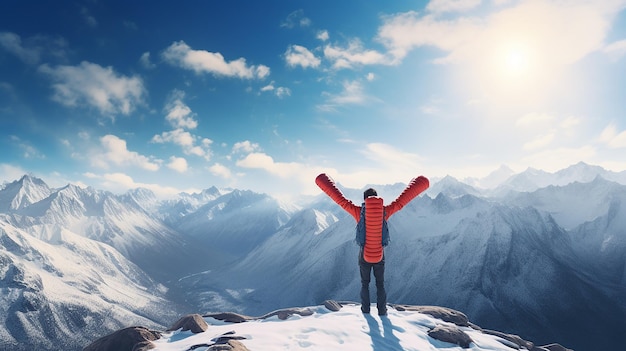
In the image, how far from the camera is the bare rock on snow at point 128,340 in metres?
17.5

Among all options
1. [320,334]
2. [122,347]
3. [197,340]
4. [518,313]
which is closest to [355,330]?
[320,334]

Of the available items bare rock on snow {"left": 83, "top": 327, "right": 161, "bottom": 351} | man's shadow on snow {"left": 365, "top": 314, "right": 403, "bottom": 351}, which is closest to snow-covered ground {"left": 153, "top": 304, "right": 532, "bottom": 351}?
man's shadow on snow {"left": 365, "top": 314, "right": 403, "bottom": 351}

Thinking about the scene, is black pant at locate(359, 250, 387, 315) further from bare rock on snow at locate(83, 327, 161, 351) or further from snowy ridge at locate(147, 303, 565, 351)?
bare rock on snow at locate(83, 327, 161, 351)

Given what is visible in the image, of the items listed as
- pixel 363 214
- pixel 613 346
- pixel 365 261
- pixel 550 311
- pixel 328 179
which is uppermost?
pixel 328 179

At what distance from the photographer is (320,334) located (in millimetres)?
16750

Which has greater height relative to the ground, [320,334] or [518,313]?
[320,334]

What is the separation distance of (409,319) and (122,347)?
53.1 feet

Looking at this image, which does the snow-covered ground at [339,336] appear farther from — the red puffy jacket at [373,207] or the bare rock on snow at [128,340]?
the red puffy jacket at [373,207]

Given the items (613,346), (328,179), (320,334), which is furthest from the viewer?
(613,346)

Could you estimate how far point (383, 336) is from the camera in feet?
56.1

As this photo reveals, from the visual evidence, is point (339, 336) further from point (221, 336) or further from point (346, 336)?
point (221, 336)

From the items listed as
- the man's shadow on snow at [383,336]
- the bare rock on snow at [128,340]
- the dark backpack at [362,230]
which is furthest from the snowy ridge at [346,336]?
the dark backpack at [362,230]

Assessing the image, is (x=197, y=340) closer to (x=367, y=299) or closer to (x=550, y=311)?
(x=367, y=299)

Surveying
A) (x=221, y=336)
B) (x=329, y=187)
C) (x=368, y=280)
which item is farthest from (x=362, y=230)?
(x=221, y=336)
